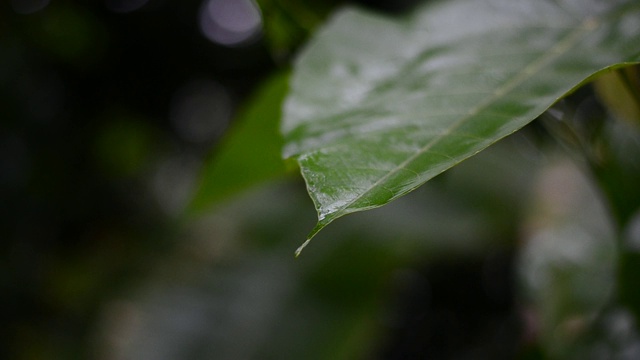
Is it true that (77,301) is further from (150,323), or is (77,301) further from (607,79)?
(607,79)

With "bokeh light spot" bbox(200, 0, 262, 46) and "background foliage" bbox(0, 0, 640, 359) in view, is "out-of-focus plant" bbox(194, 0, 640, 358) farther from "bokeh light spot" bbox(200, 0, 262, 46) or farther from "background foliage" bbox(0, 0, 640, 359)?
"bokeh light spot" bbox(200, 0, 262, 46)

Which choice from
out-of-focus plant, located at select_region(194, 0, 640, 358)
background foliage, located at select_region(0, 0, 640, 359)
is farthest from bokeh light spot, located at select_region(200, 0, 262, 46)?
out-of-focus plant, located at select_region(194, 0, 640, 358)

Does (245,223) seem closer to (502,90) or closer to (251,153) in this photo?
(251,153)

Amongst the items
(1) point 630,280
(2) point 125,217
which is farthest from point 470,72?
(2) point 125,217

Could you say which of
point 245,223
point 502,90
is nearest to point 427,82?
point 502,90

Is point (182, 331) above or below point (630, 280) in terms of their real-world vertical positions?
below
